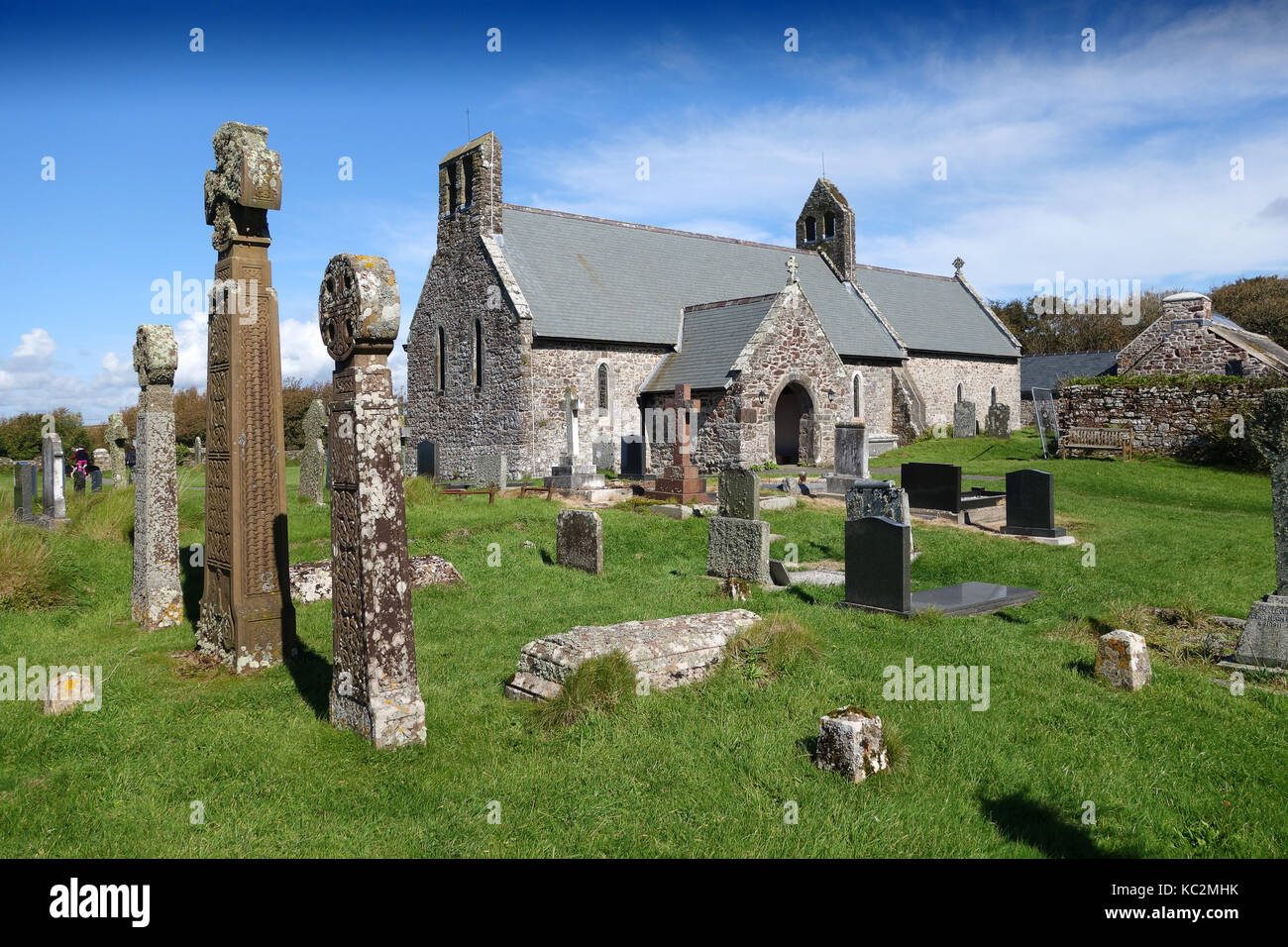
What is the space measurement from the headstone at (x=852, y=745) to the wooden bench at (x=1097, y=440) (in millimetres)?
21655

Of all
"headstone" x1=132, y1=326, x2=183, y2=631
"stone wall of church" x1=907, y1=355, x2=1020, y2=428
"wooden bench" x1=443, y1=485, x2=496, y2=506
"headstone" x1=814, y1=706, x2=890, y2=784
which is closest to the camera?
"headstone" x1=814, y1=706, x2=890, y2=784

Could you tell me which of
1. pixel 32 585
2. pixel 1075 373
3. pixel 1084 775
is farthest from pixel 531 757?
pixel 1075 373

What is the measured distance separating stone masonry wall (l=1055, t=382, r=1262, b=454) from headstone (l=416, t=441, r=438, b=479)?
60.2 ft

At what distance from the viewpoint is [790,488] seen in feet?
58.5

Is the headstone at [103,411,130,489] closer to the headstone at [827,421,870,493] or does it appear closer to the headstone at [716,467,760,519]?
the headstone at [716,467,760,519]

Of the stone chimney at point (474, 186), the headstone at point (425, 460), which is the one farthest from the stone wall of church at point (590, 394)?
the stone chimney at point (474, 186)

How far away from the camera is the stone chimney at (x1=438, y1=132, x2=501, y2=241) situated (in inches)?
990

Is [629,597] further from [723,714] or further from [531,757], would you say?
[531,757]

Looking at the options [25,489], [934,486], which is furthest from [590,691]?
[25,489]

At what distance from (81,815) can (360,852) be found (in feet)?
5.35

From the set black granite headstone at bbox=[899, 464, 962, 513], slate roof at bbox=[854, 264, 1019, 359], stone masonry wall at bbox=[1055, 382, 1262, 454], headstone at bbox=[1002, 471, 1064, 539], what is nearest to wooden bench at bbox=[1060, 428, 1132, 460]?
stone masonry wall at bbox=[1055, 382, 1262, 454]

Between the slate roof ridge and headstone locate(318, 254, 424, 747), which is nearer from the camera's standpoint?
headstone locate(318, 254, 424, 747)
